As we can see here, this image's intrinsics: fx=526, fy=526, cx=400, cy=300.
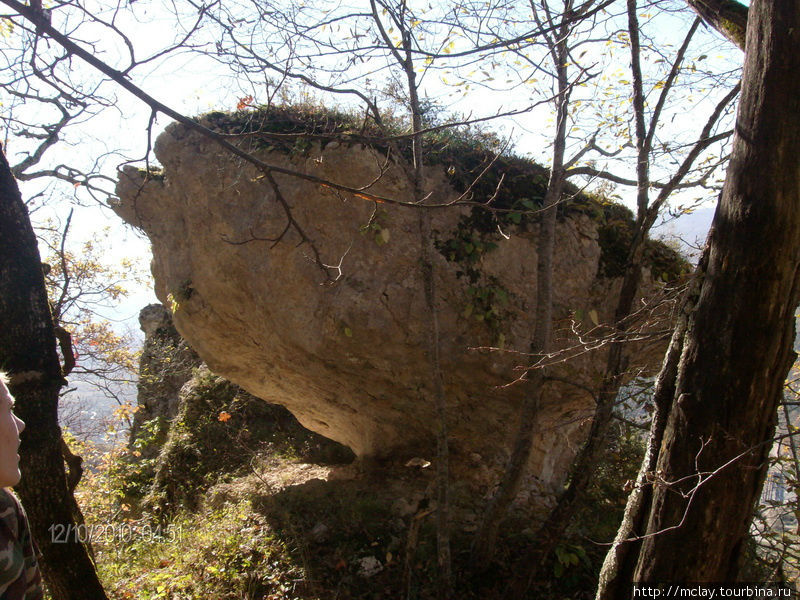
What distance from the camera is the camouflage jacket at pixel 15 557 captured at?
1.64 m

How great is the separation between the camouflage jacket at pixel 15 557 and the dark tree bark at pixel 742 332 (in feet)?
7.84

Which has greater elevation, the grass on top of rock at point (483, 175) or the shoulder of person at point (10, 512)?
the grass on top of rock at point (483, 175)

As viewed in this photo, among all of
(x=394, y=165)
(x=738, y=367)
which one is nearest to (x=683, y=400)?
(x=738, y=367)

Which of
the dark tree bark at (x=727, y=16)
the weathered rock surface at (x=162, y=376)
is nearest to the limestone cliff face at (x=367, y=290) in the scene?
the dark tree bark at (x=727, y=16)

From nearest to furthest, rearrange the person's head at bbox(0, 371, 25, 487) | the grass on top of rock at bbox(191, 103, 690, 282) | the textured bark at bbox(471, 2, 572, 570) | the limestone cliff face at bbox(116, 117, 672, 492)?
the person's head at bbox(0, 371, 25, 487) → the textured bark at bbox(471, 2, 572, 570) → the limestone cliff face at bbox(116, 117, 672, 492) → the grass on top of rock at bbox(191, 103, 690, 282)

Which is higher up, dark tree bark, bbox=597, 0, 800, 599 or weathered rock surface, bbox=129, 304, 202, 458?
weathered rock surface, bbox=129, 304, 202, 458

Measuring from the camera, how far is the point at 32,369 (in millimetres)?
2807

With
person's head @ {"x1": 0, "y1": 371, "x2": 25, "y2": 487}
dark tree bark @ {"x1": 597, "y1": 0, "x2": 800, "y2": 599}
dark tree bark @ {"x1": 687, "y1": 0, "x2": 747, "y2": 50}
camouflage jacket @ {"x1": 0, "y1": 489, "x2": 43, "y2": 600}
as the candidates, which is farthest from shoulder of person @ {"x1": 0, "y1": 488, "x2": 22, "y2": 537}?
dark tree bark @ {"x1": 687, "y1": 0, "x2": 747, "y2": 50}

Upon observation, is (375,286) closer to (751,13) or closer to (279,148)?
(279,148)

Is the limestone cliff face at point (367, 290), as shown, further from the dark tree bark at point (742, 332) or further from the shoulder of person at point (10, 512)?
the shoulder of person at point (10, 512)

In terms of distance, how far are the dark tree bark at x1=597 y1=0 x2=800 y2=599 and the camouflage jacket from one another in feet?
7.84

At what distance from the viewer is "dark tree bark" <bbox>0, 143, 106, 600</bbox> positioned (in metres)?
2.79

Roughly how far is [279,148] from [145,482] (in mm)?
6759

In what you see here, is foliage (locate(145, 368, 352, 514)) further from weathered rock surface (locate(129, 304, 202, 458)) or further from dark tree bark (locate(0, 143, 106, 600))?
dark tree bark (locate(0, 143, 106, 600))
